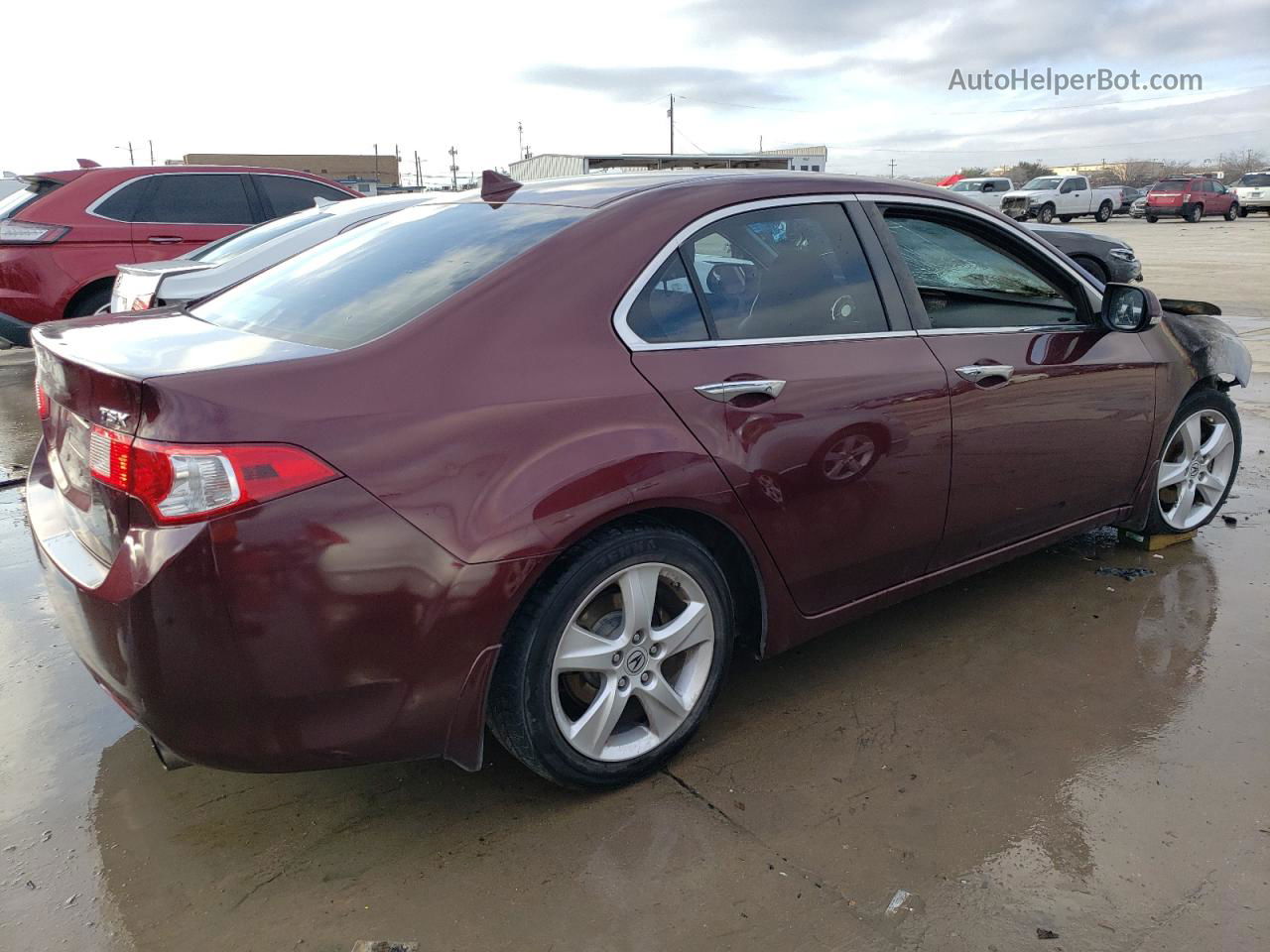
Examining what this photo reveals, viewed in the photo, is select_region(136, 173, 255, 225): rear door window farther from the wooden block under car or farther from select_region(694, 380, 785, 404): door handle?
the wooden block under car

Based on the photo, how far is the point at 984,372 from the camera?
3217mm

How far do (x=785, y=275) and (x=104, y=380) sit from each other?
6.00 feet

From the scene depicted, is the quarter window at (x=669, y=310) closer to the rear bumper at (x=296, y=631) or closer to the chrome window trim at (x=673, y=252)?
the chrome window trim at (x=673, y=252)

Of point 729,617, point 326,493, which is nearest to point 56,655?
point 326,493

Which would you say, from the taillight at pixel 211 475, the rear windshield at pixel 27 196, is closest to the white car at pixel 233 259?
the rear windshield at pixel 27 196

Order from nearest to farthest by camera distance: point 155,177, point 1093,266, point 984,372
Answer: point 984,372
point 155,177
point 1093,266

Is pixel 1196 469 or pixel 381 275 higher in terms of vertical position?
pixel 381 275

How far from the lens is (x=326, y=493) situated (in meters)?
2.05

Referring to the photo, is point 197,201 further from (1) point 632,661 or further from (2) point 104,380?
(1) point 632,661

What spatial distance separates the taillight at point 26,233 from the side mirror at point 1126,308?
7713 millimetres

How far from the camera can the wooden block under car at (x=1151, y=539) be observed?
431 cm

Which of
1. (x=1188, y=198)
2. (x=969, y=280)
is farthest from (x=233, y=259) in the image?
(x=1188, y=198)

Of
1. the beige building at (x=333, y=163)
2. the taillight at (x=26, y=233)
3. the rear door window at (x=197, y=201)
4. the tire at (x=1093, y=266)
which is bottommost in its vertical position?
the tire at (x=1093, y=266)

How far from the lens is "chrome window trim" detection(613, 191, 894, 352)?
2.54 m
